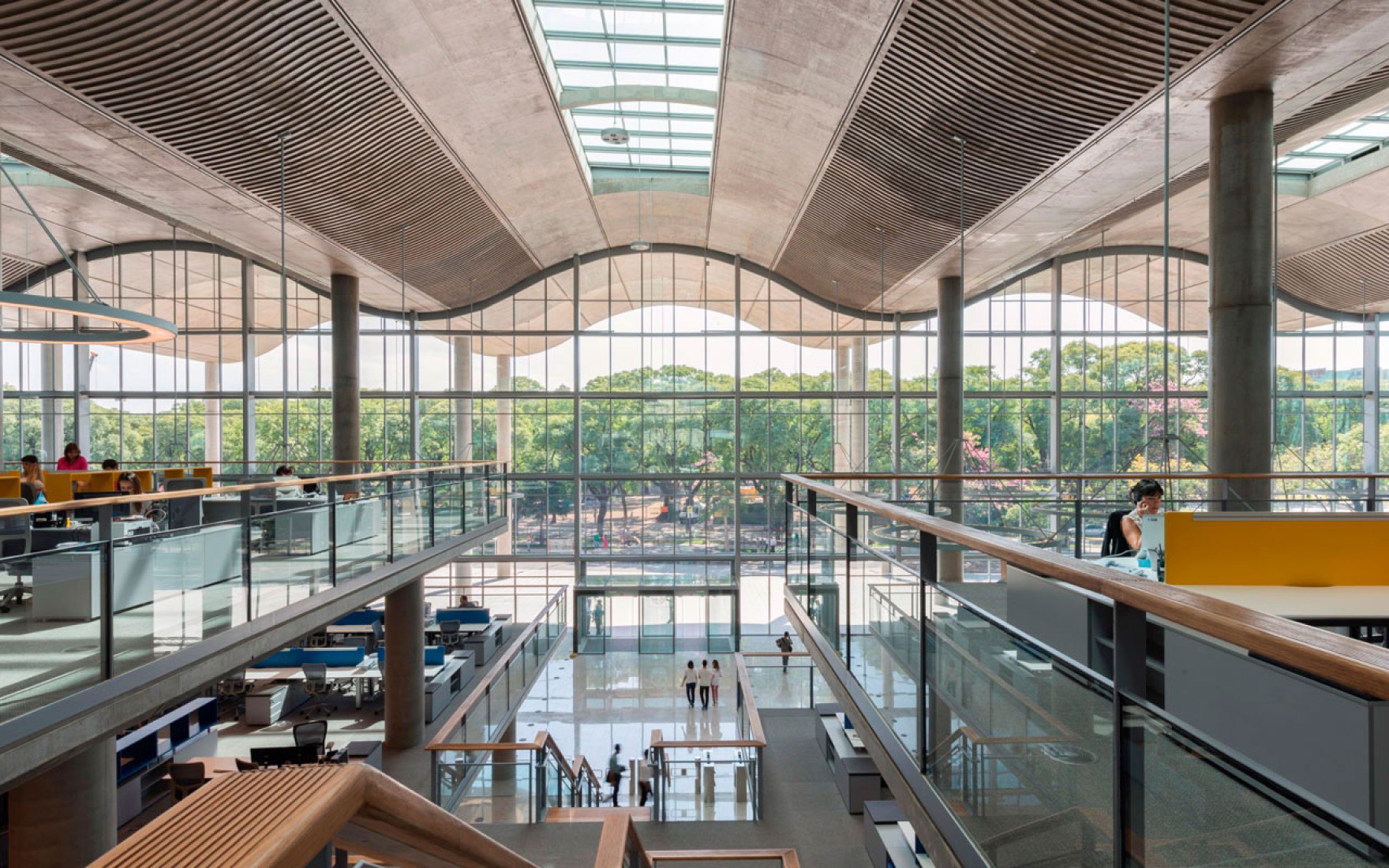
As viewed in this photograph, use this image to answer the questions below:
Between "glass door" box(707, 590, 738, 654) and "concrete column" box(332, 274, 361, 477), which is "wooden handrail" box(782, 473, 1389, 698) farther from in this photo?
"glass door" box(707, 590, 738, 654)

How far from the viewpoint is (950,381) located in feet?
52.7

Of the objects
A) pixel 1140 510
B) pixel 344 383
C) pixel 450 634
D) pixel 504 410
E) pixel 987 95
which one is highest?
pixel 987 95

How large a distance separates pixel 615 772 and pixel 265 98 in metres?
9.45

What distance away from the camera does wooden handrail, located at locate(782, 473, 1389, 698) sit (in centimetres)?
106

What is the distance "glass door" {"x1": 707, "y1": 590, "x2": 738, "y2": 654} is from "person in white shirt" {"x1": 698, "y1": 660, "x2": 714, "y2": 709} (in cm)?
264

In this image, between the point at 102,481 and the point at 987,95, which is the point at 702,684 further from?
the point at 987,95

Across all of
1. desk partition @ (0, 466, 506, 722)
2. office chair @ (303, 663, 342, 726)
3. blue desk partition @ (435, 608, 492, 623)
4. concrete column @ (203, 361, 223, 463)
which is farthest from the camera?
concrete column @ (203, 361, 223, 463)

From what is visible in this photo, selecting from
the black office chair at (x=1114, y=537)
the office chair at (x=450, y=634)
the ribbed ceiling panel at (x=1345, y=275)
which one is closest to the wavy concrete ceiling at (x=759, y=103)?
the black office chair at (x=1114, y=537)

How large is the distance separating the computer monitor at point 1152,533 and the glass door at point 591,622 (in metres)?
14.9

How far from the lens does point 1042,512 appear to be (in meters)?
8.57

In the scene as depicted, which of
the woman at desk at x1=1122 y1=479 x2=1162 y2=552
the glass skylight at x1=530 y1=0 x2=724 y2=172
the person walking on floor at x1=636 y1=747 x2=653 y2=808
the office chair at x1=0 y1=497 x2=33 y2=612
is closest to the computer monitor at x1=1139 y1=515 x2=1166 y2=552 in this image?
the woman at desk at x1=1122 y1=479 x2=1162 y2=552

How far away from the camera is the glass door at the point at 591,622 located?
19031mm

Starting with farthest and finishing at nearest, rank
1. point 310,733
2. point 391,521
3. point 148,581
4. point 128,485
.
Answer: point 310,733 < point 128,485 < point 391,521 < point 148,581

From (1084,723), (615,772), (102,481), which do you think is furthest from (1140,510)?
(102,481)
